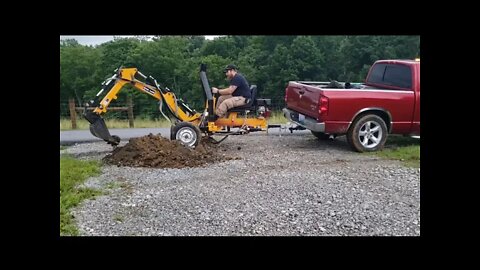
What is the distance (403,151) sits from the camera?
26.8 ft

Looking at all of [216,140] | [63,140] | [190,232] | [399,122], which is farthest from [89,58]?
[190,232]

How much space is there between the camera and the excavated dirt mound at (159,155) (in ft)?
23.5

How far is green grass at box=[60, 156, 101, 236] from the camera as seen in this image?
4.59m

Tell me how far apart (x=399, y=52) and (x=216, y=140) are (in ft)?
40.8

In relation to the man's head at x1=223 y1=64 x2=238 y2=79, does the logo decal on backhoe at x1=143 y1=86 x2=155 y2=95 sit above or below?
below

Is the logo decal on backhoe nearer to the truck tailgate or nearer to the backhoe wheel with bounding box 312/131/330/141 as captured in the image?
the truck tailgate

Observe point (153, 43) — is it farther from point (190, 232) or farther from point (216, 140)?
point (190, 232)

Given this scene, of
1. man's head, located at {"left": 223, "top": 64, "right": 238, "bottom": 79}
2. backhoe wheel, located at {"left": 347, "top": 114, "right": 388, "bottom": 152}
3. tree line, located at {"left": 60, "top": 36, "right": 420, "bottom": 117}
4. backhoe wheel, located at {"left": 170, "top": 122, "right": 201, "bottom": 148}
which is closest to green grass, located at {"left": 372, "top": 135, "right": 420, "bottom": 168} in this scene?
backhoe wheel, located at {"left": 347, "top": 114, "right": 388, "bottom": 152}

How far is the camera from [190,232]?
4508 mm

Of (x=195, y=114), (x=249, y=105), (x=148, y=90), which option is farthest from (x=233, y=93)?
(x=148, y=90)

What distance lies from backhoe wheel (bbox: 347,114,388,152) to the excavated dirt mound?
94.9 inches

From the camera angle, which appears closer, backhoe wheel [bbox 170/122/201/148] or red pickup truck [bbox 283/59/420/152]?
red pickup truck [bbox 283/59/420/152]

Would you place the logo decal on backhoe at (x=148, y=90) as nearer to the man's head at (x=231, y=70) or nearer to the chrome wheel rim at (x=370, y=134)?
the man's head at (x=231, y=70)

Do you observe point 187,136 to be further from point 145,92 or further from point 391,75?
point 391,75
